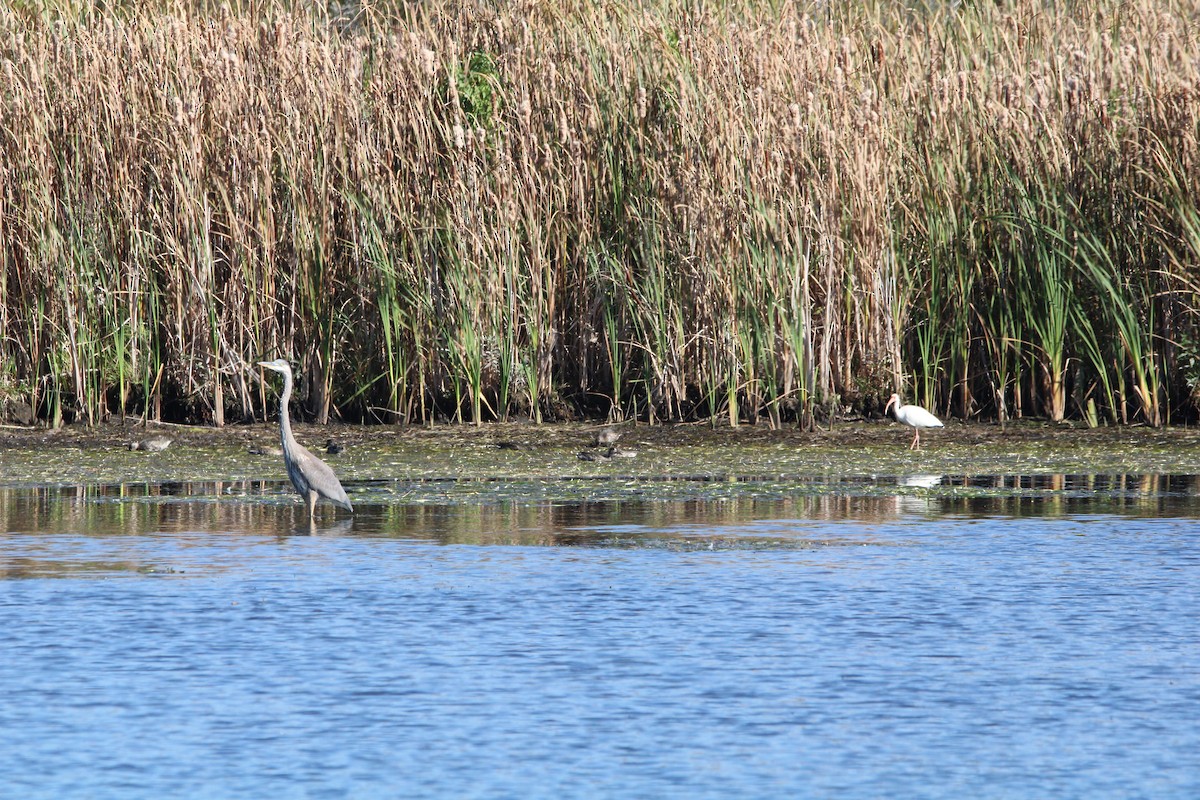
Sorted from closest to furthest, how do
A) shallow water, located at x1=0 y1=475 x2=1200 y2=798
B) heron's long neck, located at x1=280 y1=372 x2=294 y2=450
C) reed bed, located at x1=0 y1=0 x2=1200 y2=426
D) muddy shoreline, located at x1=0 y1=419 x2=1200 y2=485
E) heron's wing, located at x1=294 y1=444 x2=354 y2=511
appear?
1. shallow water, located at x1=0 y1=475 x2=1200 y2=798
2. heron's wing, located at x1=294 y1=444 x2=354 y2=511
3. heron's long neck, located at x1=280 y1=372 x2=294 y2=450
4. muddy shoreline, located at x1=0 y1=419 x2=1200 y2=485
5. reed bed, located at x1=0 y1=0 x2=1200 y2=426

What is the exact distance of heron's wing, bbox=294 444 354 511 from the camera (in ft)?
27.0

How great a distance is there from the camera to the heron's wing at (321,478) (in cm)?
822

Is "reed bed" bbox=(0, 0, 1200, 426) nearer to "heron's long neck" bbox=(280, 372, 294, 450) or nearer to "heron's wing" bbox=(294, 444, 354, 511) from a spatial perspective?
"heron's long neck" bbox=(280, 372, 294, 450)

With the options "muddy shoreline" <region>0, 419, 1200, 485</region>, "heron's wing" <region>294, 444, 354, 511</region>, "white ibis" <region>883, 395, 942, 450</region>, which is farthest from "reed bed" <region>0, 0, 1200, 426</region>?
"heron's wing" <region>294, 444, 354, 511</region>

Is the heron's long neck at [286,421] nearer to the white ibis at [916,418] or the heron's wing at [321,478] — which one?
the heron's wing at [321,478]

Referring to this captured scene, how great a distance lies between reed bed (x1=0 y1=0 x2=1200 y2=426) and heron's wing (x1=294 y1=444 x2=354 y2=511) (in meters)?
2.32

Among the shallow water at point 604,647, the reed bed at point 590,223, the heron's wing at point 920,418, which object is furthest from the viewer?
the reed bed at point 590,223

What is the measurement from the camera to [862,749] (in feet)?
14.8

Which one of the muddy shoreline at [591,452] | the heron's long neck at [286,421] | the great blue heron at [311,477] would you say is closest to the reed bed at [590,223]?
the muddy shoreline at [591,452]

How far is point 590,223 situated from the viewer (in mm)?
10766

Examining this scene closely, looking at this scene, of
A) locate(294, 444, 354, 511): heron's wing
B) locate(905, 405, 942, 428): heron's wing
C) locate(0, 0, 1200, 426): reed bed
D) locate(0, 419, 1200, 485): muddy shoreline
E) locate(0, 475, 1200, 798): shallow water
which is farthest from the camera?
locate(0, 0, 1200, 426): reed bed

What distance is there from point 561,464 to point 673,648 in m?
4.26

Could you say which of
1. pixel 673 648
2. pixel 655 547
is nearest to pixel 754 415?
pixel 655 547

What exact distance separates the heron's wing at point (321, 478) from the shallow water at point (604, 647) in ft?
0.46
